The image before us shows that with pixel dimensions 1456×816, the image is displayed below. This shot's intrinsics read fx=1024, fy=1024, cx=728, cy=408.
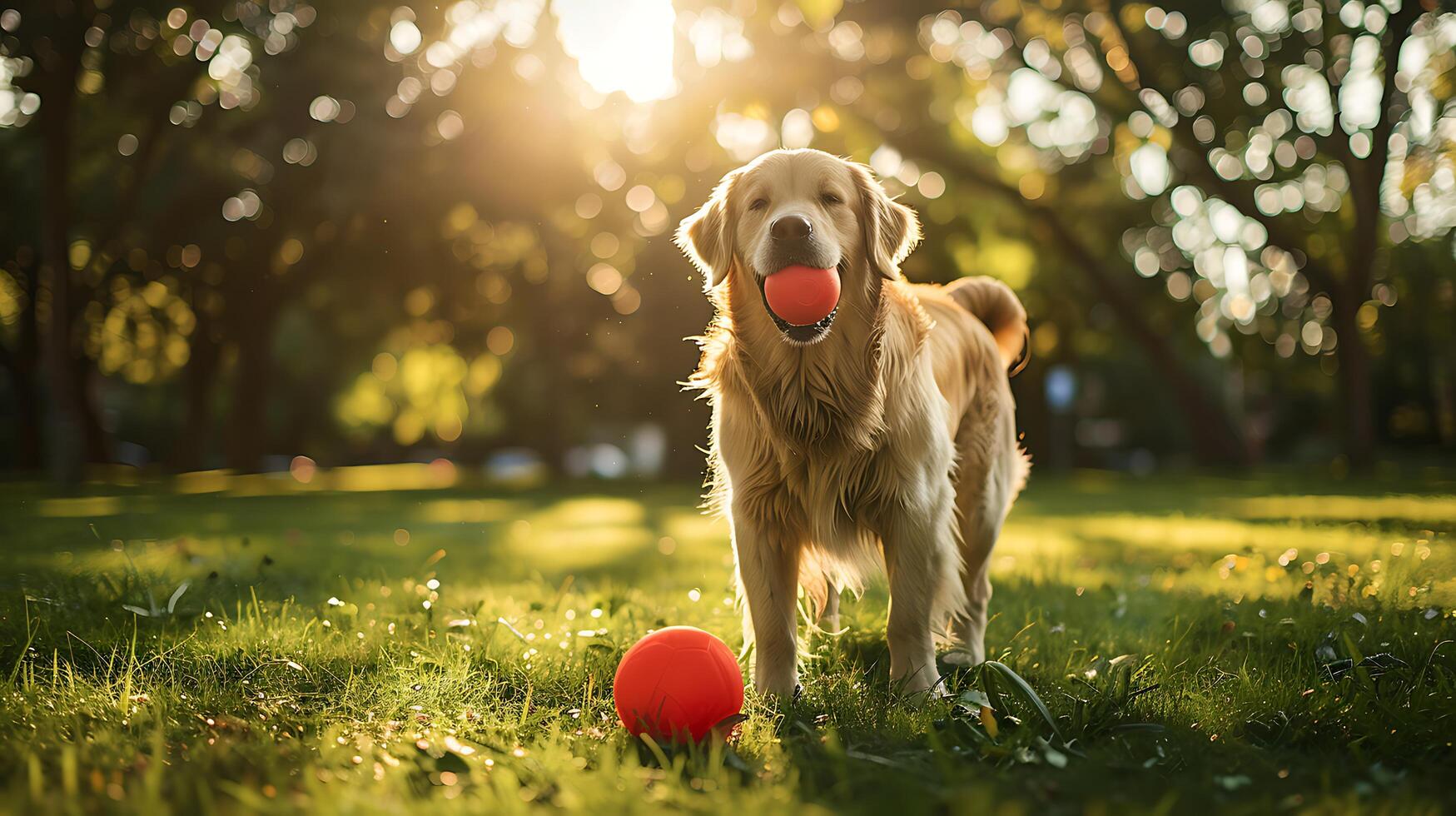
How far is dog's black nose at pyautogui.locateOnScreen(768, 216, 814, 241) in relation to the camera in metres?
3.29

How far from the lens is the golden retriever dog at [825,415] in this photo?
3441mm

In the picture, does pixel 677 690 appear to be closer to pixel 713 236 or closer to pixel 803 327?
pixel 803 327

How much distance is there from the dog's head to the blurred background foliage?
6.19m

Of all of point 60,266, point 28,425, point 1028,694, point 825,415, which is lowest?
point 28,425

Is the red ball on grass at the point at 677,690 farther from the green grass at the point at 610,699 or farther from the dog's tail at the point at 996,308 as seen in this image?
the dog's tail at the point at 996,308

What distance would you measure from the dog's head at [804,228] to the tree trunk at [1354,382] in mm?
17328

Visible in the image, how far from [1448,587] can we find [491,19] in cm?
1953

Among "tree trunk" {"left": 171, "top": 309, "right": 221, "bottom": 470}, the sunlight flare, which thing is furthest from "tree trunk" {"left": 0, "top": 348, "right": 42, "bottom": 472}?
the sunlight flare

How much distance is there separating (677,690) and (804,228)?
149cm

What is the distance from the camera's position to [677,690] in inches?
110

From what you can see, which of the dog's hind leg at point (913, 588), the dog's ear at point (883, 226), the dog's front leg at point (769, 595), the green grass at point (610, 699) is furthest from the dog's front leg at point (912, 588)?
the dog's ear at point (883, 226)

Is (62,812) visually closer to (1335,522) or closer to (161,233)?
(1335,522)

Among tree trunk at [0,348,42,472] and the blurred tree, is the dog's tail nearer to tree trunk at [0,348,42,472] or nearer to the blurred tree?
the blurred tree

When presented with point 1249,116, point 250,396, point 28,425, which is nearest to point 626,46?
point 1249,116
